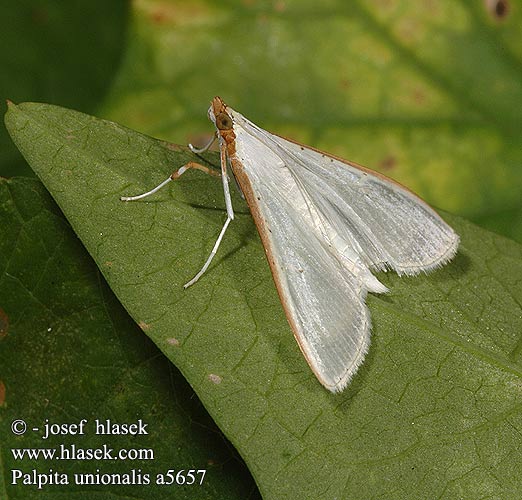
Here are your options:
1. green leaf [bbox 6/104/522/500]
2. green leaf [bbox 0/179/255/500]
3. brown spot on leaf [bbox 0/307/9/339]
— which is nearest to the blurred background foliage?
green leaf [bbox 6/104/522/500]

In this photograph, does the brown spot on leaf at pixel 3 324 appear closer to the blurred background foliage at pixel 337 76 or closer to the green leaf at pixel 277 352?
the green leaf at pixel 277 352

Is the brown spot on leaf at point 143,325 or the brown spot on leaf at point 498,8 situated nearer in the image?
the brown spot on leaf at point 143,325

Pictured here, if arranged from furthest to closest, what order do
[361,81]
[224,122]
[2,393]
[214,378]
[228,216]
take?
[361,81] → [224,122] → [228,216] → [2,393] → [214,378]

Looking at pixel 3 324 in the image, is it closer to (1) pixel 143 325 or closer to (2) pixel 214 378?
(1) pixel 143 325

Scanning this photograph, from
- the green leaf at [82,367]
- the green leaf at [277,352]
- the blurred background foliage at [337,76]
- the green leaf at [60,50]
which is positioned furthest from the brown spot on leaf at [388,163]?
the green leaf at [82,367]

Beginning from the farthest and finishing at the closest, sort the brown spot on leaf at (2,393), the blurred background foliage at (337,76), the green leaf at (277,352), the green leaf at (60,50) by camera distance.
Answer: the blurred background foliage at (337,76), the green leaf at (60,50), the brown spot on leaf at (2,393), the green leaf at (277,352)

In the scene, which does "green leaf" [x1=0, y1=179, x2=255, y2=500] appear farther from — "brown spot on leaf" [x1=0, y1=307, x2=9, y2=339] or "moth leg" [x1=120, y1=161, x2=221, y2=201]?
"moth leg" [x1=120, y1=161, x2=221, y2=201]

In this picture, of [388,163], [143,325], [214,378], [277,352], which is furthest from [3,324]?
[388,163]

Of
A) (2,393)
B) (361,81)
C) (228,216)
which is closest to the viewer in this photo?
(2,393)
